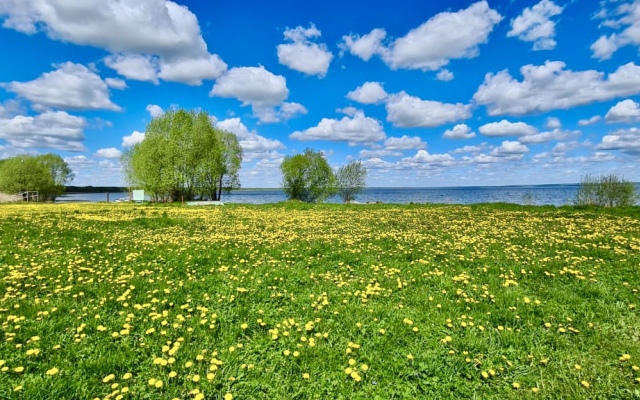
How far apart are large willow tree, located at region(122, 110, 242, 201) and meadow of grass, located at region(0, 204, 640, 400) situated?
4501 cm

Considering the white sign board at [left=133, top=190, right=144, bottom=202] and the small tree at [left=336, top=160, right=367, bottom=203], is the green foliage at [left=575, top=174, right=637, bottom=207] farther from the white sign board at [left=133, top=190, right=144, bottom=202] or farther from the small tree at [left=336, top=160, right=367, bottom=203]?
the white sign board at [left=133, top=190, right=144, bottom=202]

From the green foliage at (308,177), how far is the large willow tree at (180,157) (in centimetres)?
1340

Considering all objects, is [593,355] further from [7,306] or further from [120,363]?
[7,306]

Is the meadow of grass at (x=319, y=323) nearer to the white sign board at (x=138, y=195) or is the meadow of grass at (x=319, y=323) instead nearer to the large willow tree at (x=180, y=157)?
the large willow tree at (x=180, y=157)

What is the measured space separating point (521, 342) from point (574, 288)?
3620mm

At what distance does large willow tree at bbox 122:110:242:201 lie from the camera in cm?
5441

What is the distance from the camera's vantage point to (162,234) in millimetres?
16141

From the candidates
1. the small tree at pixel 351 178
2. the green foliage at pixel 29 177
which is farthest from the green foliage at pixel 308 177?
the green foliage at pixel 29 177

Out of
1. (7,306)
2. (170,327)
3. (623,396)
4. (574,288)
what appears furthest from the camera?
(574,288)

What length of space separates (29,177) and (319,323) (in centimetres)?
9245

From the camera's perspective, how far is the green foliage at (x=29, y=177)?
71.7 m

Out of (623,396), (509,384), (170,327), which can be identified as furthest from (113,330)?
(623,396)

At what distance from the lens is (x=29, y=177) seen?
240 feet

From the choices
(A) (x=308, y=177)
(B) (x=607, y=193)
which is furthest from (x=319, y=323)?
(A) (x=308, y=177)
